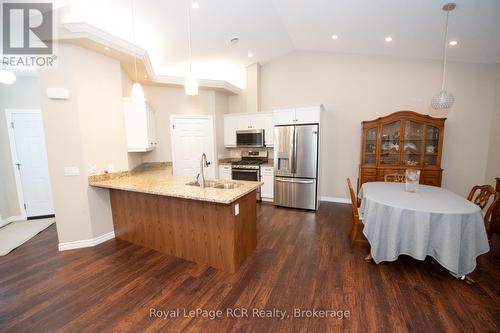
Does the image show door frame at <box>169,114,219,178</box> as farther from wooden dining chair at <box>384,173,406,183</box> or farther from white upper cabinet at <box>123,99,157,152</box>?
wooden dining chair at <box>384,173,406,183</box>

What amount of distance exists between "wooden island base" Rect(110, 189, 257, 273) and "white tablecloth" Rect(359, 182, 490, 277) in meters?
1.51

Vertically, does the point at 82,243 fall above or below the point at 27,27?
below

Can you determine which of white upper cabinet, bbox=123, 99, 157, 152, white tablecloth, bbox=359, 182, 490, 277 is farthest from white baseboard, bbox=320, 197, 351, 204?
white upper cabinet, bbox=123, 99, 157, 152

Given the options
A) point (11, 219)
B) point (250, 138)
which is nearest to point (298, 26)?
point (250, 138)

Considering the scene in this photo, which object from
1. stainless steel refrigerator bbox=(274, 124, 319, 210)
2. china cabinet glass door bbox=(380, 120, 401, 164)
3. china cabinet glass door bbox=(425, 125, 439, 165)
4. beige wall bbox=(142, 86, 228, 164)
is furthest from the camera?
beige wall bbox=(142, 86, 228, 164)

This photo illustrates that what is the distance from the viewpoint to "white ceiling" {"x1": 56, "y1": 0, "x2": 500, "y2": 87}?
103 inches

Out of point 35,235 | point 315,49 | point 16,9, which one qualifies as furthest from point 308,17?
→ point 35,235

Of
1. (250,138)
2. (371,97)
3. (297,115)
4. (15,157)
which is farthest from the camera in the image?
(250,138)

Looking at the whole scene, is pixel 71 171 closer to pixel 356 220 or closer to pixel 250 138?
pixel 250 138

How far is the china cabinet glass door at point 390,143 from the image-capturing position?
420 centimetres

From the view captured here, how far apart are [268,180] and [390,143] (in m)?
2.59

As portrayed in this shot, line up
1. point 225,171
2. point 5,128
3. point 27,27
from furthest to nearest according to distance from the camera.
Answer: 1. point 225,171
2. point 5,128
3. point 27,27

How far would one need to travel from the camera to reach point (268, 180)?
4.94m

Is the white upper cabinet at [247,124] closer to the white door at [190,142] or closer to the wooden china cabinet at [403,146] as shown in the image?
the white door at [190,142]
